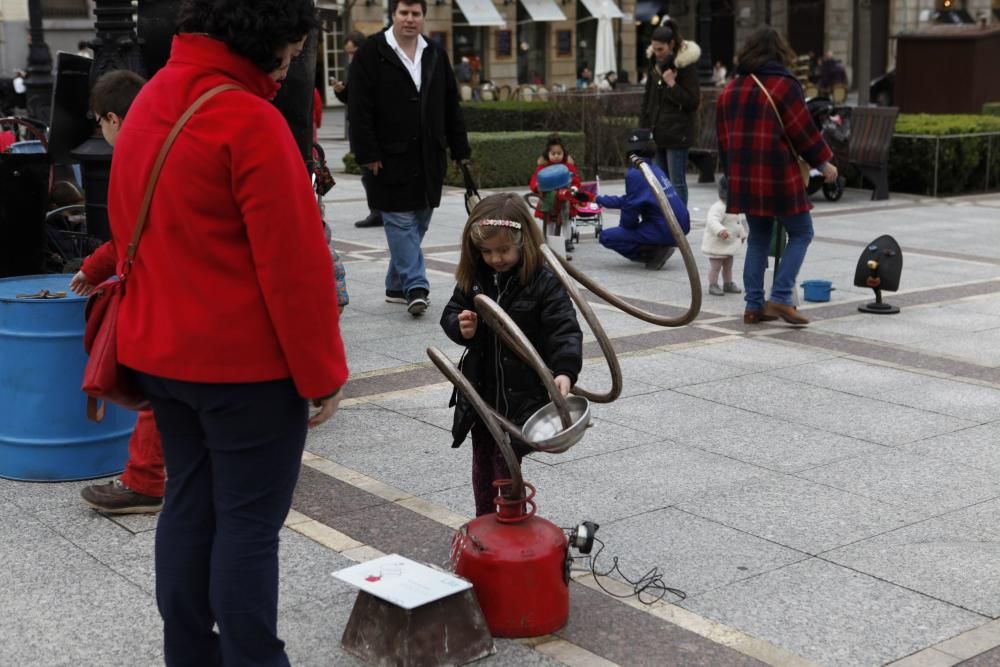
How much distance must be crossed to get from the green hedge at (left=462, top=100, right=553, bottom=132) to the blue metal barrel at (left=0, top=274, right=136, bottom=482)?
47.2ft

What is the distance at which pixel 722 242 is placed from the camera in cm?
898

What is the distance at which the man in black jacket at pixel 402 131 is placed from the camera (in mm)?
8227

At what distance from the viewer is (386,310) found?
28.1 feet

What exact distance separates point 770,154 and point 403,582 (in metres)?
5.11

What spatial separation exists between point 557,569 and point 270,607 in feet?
3.00

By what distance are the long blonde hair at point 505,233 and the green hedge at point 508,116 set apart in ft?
49.6

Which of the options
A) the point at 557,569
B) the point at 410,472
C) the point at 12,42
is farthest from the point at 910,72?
the point at 12,42

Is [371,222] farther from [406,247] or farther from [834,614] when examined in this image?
[834,614]

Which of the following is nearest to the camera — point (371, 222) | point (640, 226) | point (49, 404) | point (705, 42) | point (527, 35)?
point (49, 404)

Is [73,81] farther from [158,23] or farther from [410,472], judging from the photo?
[410,472]

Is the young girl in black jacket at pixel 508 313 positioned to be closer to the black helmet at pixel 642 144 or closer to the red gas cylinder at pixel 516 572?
the red gas cylinder at pixel 516 572

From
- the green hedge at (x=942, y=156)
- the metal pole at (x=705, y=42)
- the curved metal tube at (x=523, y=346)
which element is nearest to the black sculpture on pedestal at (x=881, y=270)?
the curved metal tube at (x=523, y=346)

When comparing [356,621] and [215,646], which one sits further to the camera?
[356,621]

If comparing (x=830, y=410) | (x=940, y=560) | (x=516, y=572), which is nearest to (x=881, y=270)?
(x=830, y=410)
